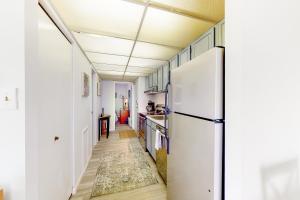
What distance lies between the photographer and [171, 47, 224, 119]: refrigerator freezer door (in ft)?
3.04

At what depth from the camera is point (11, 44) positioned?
75cm

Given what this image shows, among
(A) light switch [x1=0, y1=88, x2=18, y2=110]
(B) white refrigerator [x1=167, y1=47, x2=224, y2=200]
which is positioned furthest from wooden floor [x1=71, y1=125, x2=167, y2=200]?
(A) light switch [x1=0, y1=88, x2=18, y2=110]

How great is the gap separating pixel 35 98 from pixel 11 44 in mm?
316

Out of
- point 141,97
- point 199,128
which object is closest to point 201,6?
point 199,128

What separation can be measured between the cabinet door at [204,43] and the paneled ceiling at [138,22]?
0.24 feet

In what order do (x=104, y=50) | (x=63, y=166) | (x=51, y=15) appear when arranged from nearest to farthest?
(x=51, y=15)
(x=63, y=166)
(x=104, y=50)

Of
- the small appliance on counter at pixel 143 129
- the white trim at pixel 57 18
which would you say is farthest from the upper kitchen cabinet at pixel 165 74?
the white trim at pixel 57 18

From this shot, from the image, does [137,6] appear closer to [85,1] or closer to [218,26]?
[85,1]

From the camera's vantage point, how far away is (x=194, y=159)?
1124 mm

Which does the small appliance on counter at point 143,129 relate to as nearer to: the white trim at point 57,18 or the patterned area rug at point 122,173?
the patterned area rug at point 122,173
